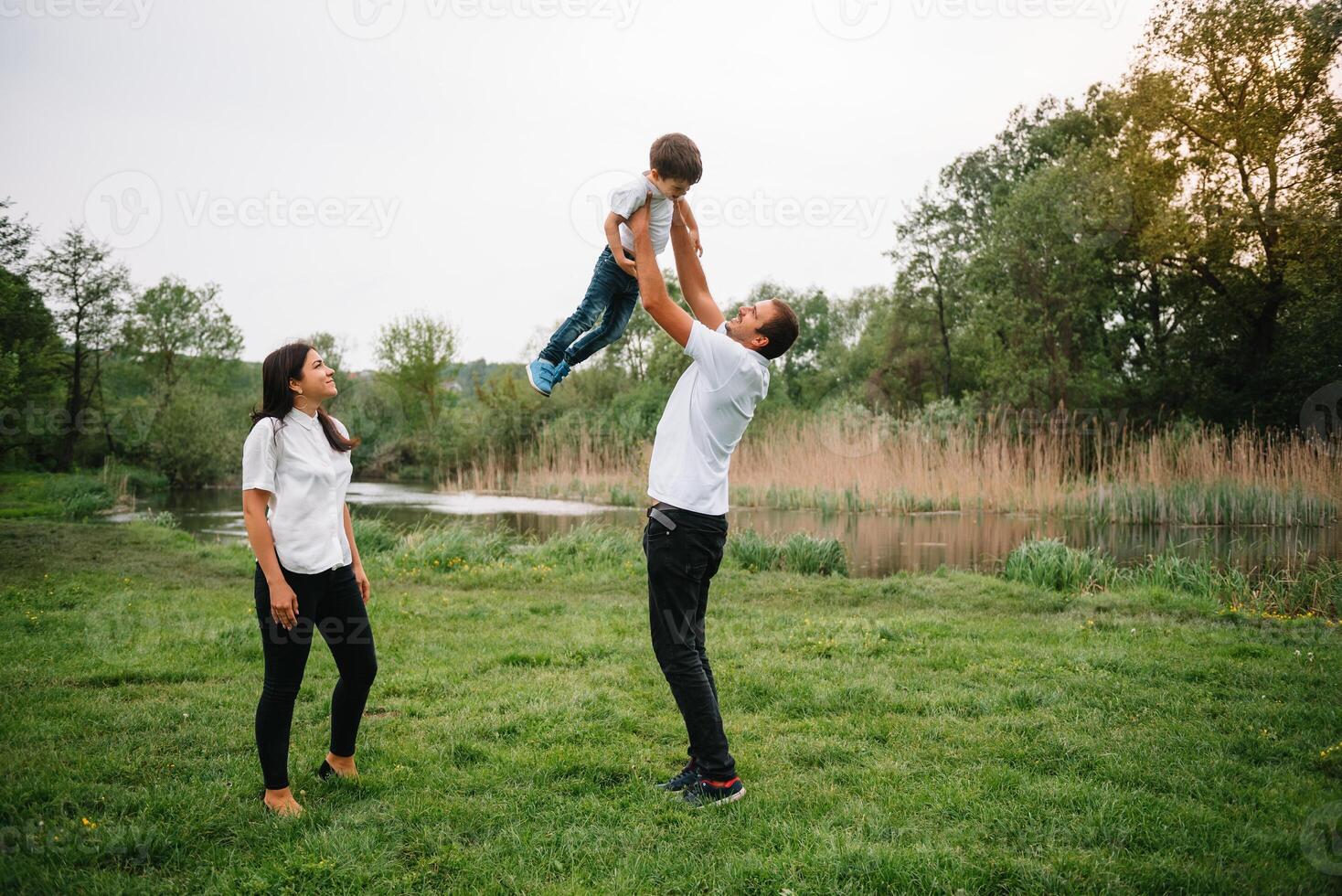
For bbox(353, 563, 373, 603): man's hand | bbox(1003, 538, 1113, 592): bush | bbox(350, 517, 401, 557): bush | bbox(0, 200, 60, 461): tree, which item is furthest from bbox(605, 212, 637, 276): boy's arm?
bbox(0, 200, 60, 461): tree

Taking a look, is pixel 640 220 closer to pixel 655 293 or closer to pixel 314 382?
pixel 655 293

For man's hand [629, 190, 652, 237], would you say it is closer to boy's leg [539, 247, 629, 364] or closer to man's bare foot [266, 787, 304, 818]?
boy's leg [539, 247, 629, 364]

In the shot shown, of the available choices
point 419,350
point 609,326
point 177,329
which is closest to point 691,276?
point 609,326

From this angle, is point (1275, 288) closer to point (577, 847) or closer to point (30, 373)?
point (577, 847)

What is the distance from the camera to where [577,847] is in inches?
135

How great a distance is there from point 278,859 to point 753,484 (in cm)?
1489

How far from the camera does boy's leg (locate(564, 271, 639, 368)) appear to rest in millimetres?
4492

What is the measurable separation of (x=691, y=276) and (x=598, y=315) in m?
0.61

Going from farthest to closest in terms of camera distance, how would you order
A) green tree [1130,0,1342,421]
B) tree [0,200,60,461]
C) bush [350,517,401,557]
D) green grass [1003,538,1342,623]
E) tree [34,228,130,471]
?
tree [34,228,130,471]
green tree [1130,0,1342,421]
tree [0,200,60,461]
bush [350,517,401,557]
green grass [1003,538,1342,623]

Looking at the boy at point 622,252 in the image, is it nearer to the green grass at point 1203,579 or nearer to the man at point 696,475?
the man at point 696,475

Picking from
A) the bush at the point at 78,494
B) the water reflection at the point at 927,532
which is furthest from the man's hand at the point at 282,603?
the bush at the point at 78,494

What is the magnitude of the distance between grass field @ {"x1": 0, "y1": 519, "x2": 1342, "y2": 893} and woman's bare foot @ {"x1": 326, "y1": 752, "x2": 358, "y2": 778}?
0.31ft

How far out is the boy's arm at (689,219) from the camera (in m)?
4.07

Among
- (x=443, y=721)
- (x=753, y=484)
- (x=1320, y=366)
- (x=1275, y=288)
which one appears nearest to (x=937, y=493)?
(x=753, y=484)
